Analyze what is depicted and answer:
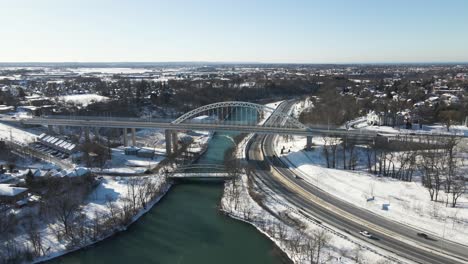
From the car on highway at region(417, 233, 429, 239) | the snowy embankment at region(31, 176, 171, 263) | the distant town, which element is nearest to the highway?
the distant town

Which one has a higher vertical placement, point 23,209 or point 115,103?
point 115,103

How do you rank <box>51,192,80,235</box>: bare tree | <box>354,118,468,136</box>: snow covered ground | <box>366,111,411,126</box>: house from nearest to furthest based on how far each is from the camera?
<box>51,192,80,235</box>: bare tree < <box>354,118,468,136</box>: snow covered ground < <box>366,111,411,126</box>: house

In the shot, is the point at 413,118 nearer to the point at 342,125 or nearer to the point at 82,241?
the point at 342,125

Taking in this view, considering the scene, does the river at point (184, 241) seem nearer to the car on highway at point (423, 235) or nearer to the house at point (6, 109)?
the car on highway at point (423, 235)

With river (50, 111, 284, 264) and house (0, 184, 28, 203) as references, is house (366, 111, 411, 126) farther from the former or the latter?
house (0, 184, 28, 203)

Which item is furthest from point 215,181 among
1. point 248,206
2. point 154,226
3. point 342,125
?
point 342,125

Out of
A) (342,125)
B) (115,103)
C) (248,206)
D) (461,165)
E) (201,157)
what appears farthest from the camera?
(115,103)

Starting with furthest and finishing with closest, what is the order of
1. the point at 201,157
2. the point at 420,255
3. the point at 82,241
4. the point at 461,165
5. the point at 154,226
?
the point at 201,157
the point at 461,165
the point at 154,226
the point at 82,241
the point at 420,255
